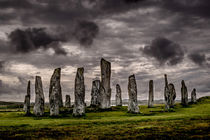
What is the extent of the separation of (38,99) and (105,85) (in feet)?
39.6

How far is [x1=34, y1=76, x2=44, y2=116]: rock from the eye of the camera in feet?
111

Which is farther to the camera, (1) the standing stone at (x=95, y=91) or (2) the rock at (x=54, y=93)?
(1) the standing stone at (x=95, y=91)

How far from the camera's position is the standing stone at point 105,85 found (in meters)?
39.4

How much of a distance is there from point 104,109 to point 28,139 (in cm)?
2505

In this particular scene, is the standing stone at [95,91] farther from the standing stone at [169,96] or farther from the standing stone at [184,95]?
the standing stone at [184,95]

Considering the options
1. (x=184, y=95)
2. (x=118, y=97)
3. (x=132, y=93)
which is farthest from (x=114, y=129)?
(x=118, y=97)

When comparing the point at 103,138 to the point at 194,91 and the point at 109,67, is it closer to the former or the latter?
the point at 109,67

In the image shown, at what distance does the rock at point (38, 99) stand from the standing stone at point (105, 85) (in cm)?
1044

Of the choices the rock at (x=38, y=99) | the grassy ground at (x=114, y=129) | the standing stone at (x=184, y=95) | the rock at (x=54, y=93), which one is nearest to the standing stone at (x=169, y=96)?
the standing stone at (x=184, y=95)

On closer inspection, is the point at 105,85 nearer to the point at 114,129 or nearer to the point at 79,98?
the point at 79,98

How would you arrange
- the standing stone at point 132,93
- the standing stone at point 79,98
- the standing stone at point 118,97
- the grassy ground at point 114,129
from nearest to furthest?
the grassy ground at point 114,129 < the standing stone at point 79,98 < the standing stone at point 132,93 < the standing stone at point 118,97

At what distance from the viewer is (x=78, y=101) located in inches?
1254

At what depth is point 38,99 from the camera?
34062 millimetres

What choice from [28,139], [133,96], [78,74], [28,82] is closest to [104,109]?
[133,96]
